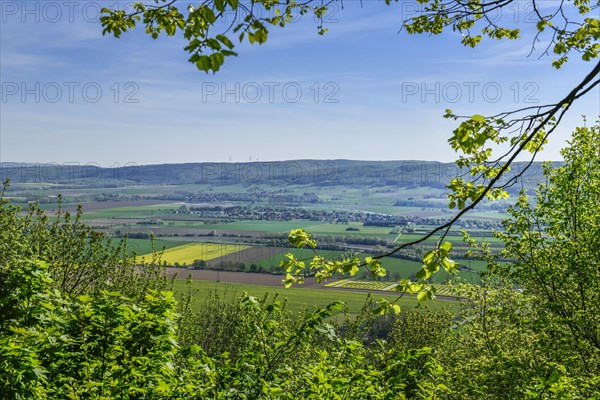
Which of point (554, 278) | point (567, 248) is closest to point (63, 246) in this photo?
point (554, 278)

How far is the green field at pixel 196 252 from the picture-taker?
89250 millimetres

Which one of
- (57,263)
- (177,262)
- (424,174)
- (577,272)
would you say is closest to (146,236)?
(177,262)

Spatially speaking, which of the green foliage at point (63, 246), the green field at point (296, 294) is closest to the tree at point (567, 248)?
the green foliage at point (63, 246)

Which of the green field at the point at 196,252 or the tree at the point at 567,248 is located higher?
the tree at the point at 567,248

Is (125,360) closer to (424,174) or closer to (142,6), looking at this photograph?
(142,6)

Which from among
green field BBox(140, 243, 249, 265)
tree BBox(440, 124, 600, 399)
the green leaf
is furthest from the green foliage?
green field BBox(140, 243, 249, 265)

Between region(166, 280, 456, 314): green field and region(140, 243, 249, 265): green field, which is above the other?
region(140, 243, 249, 265): green field

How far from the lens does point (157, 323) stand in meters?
6.05

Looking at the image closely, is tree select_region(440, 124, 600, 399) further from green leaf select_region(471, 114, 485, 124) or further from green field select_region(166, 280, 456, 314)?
green field select_region(166, 280, 456, 314)

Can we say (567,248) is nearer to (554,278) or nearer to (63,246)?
(554,278)

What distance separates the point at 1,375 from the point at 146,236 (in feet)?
342

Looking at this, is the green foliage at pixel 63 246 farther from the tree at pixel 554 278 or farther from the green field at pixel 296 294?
the green field at pixel 296 294

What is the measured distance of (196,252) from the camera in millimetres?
98250

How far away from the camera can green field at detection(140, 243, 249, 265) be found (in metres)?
89.2
